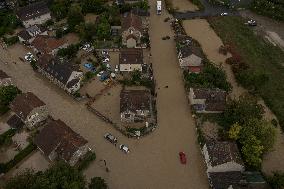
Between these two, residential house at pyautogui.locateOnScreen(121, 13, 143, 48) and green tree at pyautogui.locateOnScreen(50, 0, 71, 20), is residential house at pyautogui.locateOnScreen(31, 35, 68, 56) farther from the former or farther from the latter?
residential house at pyautogui.locateOnScreen(121, 13, 143, 48)

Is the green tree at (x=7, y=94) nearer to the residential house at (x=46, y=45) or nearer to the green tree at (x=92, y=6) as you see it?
the residential house at (x=46, y=45)

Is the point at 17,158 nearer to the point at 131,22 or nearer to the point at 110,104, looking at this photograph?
the point at 110,104

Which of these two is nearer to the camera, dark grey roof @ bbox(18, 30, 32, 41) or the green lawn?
the green lawn

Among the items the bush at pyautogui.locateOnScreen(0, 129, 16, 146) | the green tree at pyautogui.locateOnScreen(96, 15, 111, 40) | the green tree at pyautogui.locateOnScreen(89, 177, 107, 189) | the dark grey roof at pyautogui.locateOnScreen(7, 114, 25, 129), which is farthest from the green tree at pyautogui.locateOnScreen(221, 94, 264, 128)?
the bush at pyautogui.locateOnScreen(0, 129, 16, 146)

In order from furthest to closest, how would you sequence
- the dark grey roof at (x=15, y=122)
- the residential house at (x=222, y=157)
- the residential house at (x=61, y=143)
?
the dark grey roof at (x=15, y=122), the residential house at (x=61, y=143), the residential house at (x=222, y=157)

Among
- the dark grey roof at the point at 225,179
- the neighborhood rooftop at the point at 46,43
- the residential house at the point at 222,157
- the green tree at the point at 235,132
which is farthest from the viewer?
the neighborhood rooftop at the point at 46,43

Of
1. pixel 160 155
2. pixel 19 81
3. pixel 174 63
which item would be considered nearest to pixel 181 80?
pixel 174 63

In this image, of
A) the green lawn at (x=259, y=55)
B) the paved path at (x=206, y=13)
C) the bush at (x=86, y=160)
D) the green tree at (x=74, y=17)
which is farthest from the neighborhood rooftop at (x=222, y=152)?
the green tree at (x=74, y=17)

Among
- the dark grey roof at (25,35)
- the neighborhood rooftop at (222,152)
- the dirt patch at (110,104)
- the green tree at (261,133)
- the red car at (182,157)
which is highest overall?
→ the dark grey roof at (25,35)
